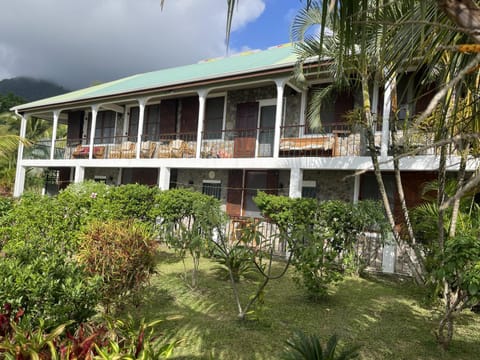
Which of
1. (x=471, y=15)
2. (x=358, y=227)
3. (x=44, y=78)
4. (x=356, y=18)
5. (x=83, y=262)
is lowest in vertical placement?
(x=83, y=262)

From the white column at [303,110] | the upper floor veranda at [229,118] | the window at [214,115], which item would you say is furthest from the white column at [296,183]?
the window at [214,115]

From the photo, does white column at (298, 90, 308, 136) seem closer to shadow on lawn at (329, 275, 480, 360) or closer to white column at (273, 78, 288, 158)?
white column at (273, 78, 288, 158)

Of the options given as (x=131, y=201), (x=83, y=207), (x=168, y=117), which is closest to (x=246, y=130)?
(x=168, y=117)

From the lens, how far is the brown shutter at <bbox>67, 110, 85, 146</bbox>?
19625 millimetres

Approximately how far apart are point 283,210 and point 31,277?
6.30 metres

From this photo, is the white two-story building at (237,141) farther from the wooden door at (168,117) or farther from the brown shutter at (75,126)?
the brown shutter at (75,126)

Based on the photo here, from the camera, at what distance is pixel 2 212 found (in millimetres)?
7012

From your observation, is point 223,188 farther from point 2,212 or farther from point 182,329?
point 182,329

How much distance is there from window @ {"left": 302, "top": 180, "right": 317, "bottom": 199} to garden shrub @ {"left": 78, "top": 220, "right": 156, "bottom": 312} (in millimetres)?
8457

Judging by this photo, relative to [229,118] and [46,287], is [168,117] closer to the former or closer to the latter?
[229,118]

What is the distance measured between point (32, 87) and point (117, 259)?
615 feet

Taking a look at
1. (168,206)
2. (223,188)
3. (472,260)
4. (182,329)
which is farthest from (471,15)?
(223,188)

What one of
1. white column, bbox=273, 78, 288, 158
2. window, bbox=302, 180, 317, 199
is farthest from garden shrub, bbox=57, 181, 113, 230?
window, bbox=302, 180, 317, 199

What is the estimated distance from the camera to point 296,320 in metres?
5.12
